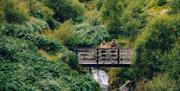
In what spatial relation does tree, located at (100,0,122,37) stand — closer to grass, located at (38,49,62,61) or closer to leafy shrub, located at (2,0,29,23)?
leafy shrub, located at (2,0,29,23)

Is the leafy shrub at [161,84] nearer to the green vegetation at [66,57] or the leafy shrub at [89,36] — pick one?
the green vegetation at [66,57]

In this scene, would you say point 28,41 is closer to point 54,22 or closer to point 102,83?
point 102,83

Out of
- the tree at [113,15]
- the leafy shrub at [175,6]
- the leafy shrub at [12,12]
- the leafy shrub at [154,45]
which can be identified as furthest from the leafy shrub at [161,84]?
the tree at [113,15]

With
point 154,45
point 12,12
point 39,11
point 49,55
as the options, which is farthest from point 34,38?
point 39,11

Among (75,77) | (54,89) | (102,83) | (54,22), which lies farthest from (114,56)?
(54,22)

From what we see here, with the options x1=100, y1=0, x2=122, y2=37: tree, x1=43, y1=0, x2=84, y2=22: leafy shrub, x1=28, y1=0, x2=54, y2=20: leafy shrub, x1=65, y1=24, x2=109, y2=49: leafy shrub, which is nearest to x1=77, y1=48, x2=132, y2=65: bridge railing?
x1=65, y1=24, x2=109, y2=49: leafy shrub

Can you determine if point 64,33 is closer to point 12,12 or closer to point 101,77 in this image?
point 12,12
